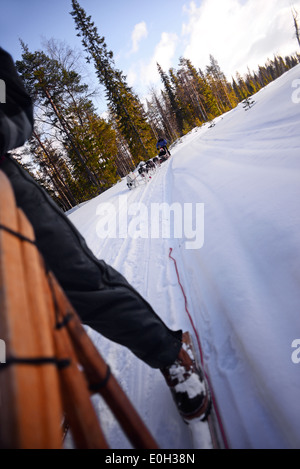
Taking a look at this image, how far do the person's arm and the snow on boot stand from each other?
1.44 meters

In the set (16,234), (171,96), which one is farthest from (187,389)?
(171,96)

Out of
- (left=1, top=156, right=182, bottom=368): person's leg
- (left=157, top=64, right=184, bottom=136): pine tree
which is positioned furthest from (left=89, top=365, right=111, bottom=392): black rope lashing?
(left=157, top=64, right=184, bottom=136): pine tree

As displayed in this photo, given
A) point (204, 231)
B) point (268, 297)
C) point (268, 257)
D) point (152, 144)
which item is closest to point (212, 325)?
point (268, 297)

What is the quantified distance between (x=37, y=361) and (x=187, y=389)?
1.08 metres

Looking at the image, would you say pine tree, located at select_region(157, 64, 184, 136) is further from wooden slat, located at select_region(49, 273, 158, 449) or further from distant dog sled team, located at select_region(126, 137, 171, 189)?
wooden slat, located at select_region(49, 273, 158, 449)

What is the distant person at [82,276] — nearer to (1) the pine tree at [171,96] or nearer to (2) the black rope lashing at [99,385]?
(2) the black rope lashing at [99,385]

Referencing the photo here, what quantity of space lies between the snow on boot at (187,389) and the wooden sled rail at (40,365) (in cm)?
62

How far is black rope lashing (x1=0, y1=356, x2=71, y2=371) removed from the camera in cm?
41

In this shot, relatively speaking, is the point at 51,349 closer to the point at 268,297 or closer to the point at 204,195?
the point at 268,297

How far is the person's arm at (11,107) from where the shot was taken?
0.97m

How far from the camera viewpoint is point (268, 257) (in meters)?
1.96

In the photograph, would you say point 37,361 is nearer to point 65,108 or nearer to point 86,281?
point 86,281

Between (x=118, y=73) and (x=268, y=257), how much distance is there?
28310 millimetres
